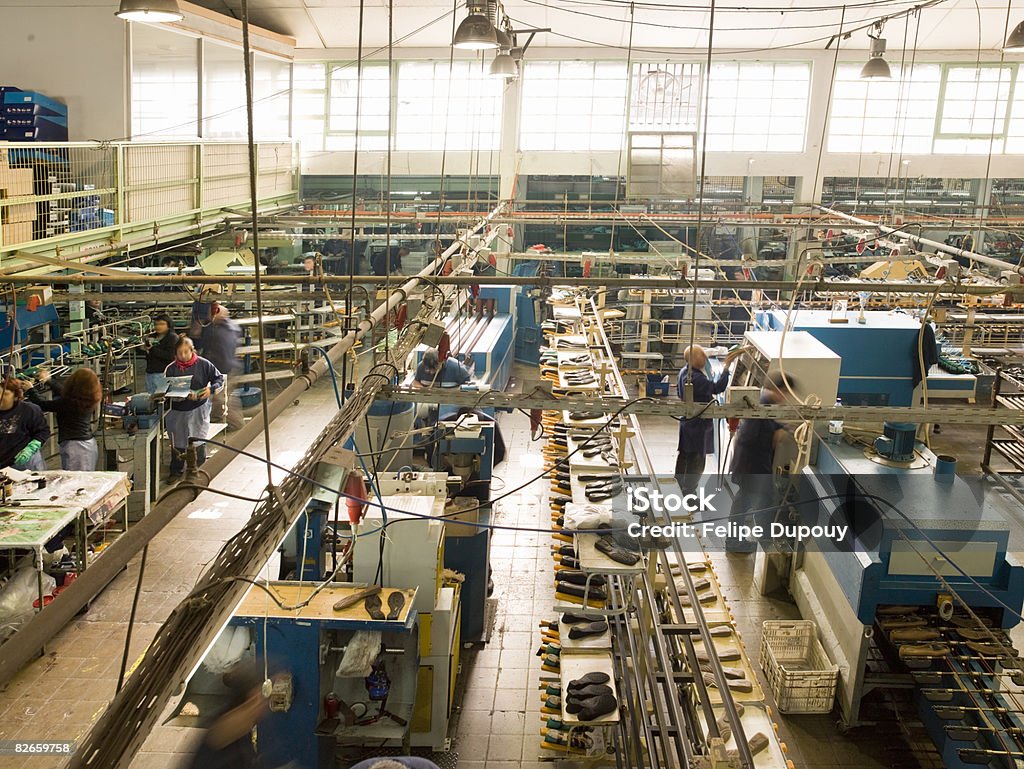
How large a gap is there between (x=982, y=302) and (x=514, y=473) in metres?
6.28

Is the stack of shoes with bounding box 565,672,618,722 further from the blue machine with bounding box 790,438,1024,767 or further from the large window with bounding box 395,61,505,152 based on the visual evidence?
the large window with bounding box 395,61,505,152

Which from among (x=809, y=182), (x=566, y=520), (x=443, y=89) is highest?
(x=443, y=89)

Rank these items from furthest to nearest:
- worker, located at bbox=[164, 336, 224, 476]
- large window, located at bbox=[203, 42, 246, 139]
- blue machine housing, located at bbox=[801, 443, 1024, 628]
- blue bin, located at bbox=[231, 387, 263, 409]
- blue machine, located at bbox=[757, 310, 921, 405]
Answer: large window, located at bbox=[203, 42, 246, 139] < blue bin, located at bbox=[231, 387, 263, 409] < blue machine, located at bbox=[757, 310, 921, 405] < worker, located at bbox=[164, 336, 224, 476] < blue machine housing, located at bbox=[801, 443, 1024, 628]

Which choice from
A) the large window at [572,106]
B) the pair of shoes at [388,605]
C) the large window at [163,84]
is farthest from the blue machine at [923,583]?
the large window at [572,106]

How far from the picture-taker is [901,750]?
5746mm

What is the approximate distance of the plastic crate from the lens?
6.02m

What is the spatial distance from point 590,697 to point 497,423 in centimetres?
562

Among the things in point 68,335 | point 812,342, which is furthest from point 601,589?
point 68,335

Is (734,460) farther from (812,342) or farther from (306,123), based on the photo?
(306,123)

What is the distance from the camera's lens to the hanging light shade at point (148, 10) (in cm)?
599

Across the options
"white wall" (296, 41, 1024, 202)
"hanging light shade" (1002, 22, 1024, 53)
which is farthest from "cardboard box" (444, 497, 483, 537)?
"white wall" (296, 41, 1024, 202)

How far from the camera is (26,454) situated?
7.32 m

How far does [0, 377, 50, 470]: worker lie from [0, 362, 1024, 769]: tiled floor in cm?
127

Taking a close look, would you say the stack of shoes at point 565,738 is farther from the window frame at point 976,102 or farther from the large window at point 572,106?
the window frame at point 976,102
